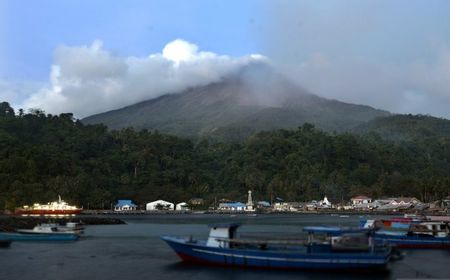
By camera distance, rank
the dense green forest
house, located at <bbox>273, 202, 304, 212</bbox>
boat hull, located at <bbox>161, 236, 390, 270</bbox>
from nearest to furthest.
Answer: boat hull, located at <bbox>161, 236, 390, 270</bbox>, the dense green forest, house, located at <bbox>273, 202, 304, 212</bbox>

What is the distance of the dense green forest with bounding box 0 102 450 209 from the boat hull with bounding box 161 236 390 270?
2534 inches

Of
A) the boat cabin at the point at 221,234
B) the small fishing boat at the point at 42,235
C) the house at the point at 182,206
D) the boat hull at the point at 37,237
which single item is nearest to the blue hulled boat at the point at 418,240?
the boat cabin at the point at 221,234

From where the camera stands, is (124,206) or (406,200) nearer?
(124,206)

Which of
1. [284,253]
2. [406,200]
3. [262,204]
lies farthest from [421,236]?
[262,204]

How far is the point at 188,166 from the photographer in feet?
395

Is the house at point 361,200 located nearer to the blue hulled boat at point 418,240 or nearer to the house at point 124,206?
the house at point 124,206

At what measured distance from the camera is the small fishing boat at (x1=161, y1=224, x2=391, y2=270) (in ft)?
88.4

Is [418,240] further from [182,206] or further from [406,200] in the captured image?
[406,200]

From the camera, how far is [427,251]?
36.8 meters

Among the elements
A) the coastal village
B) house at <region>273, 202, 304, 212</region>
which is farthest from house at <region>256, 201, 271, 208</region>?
house at <region>273, 202, 304, 212</region>

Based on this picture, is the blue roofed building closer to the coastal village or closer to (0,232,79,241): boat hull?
the coastal village

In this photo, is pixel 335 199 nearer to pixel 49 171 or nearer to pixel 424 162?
pixel 424 162

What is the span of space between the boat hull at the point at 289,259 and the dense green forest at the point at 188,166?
64364 mm

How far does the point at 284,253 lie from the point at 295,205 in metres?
84.8
